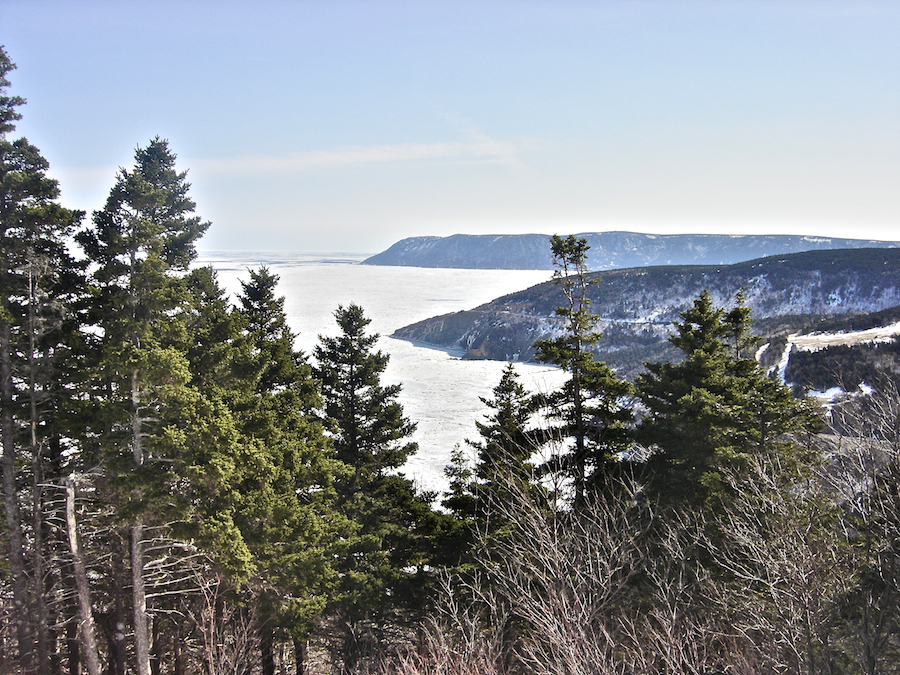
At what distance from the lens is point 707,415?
1529 centimetres

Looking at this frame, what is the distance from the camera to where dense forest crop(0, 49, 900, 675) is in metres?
10.2

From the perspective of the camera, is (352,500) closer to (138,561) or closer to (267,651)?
(267,651)

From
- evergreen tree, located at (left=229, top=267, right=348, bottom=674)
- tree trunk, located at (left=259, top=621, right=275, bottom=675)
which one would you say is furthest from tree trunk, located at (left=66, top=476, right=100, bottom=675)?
tree trunk, located at (left=259, top=621, right=275, bottom=675)

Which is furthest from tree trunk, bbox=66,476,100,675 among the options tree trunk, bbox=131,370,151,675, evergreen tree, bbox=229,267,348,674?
evergreen tree, bbox=229,267,348,674

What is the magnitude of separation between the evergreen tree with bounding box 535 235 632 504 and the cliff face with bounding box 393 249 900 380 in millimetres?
95135

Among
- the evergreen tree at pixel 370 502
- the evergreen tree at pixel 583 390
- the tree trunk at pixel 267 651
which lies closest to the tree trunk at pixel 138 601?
the tree trunk at pixel 267 651

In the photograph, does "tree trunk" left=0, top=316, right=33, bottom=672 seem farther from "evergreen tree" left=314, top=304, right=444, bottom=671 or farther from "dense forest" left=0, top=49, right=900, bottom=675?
"evergreen tree" left=314, top=304, right=444, bottom=671

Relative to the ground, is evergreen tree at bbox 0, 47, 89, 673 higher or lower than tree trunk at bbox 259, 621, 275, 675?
higher

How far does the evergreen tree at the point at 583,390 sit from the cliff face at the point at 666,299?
9514cm

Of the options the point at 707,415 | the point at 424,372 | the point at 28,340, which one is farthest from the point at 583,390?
the point at 424,372

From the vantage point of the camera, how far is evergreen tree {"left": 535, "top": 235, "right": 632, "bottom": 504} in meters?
16.2

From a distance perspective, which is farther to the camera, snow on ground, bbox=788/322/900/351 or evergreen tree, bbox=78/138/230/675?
snow on ground, bbox=788/322/900/351

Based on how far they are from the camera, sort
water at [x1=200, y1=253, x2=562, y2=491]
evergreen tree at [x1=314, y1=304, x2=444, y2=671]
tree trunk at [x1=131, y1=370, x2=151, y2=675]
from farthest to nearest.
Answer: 1. water at [x1=200, y1=253, x2=562, y2=491]
2. evergreen tree at [x1=314, y1=304, x2=444, y2=671]
3. tree trunk at [x1=131, y1=370, x2=151, y2=675]

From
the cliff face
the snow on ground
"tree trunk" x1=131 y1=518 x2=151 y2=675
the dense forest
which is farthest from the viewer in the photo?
the cliff face
